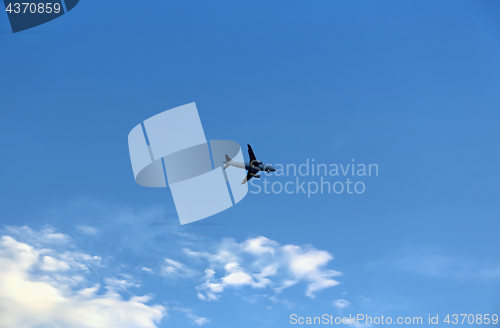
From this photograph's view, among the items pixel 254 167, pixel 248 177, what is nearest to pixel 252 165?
pixel 254 167

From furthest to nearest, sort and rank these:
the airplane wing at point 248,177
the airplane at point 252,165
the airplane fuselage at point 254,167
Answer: the airplane wing at point 248,177, the airplane at point 252,165, the airplane fuselage at point 254,167

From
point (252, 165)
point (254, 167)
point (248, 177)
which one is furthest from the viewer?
point (248, 177)

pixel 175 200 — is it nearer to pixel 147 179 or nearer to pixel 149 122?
pixel 147 179

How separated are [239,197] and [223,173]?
977 centimetres

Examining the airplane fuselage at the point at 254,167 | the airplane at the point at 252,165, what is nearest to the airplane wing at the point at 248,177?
the airplane at the point at 252,165

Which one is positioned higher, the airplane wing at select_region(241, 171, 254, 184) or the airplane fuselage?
the airplane fuselage

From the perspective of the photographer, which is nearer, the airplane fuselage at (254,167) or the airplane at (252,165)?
the airplane fuselage at (254,167)

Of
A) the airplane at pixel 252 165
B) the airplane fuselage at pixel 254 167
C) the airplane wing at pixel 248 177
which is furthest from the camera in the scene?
the airplane wing at pixel 248 177

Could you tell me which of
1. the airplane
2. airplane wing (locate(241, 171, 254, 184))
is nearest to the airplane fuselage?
the airplane

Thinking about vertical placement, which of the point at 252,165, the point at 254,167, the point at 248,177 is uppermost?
the point at 252,165

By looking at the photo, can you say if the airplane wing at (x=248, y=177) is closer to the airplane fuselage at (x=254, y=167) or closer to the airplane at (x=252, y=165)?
the airplane at (x=252, y=165)

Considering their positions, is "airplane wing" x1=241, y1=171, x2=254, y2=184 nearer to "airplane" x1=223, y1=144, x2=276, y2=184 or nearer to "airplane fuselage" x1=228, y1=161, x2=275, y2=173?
"airplane" x1=223, y1=144, x2=276, y2=184

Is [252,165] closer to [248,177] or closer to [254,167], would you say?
[254,167]

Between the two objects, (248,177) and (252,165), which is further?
(248,177)
